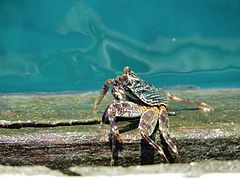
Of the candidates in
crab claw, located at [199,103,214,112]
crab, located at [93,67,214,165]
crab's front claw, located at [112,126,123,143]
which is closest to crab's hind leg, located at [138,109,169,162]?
crab, located at [93,67,214,165]

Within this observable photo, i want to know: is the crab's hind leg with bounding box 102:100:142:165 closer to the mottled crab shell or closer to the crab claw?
the mottled crab shell

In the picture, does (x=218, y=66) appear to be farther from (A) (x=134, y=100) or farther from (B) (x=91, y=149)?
(B) (x=91, y=149)

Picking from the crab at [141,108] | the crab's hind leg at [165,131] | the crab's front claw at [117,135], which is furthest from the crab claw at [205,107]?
the crab's front claw at [117,135]

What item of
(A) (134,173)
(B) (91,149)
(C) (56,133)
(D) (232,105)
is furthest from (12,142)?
(D) (232,105)

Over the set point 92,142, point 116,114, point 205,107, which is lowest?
point 92,142

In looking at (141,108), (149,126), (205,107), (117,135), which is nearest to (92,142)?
(117,135)

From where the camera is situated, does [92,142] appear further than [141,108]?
No

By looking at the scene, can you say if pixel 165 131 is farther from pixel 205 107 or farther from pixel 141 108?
pixel 205 107
